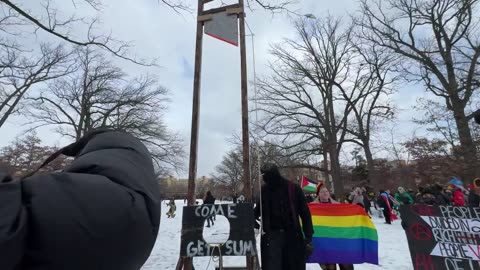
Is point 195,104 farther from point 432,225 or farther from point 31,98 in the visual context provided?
point 31,98

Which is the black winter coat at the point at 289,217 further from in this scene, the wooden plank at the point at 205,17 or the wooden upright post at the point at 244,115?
the wooden plank at the point at 205,17

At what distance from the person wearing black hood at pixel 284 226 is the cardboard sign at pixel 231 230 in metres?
0.52

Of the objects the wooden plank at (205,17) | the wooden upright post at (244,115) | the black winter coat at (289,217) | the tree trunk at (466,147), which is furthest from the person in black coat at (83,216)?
the tree trunk at (466,147)

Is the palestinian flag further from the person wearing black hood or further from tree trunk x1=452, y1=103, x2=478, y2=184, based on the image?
the person wearing black hood

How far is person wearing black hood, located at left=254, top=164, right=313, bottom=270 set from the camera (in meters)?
4.33

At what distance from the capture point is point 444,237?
4844 mm

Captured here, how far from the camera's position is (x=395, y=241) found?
32.0 ft

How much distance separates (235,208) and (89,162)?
4675 millimetres

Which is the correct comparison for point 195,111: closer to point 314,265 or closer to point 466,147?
point 314,265

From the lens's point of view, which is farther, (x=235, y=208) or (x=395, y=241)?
(x=395, y=241)

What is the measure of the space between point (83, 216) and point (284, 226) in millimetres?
4053

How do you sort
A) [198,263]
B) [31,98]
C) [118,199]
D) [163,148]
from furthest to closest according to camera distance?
1. [163,148]
2. [31,98]
3. [198,263]
4. [118,199]

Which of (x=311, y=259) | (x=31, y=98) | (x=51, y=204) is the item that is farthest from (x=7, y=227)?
(x=31, y=98)

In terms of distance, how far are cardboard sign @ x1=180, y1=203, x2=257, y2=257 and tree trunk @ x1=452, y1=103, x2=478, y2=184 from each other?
13.7 meters
